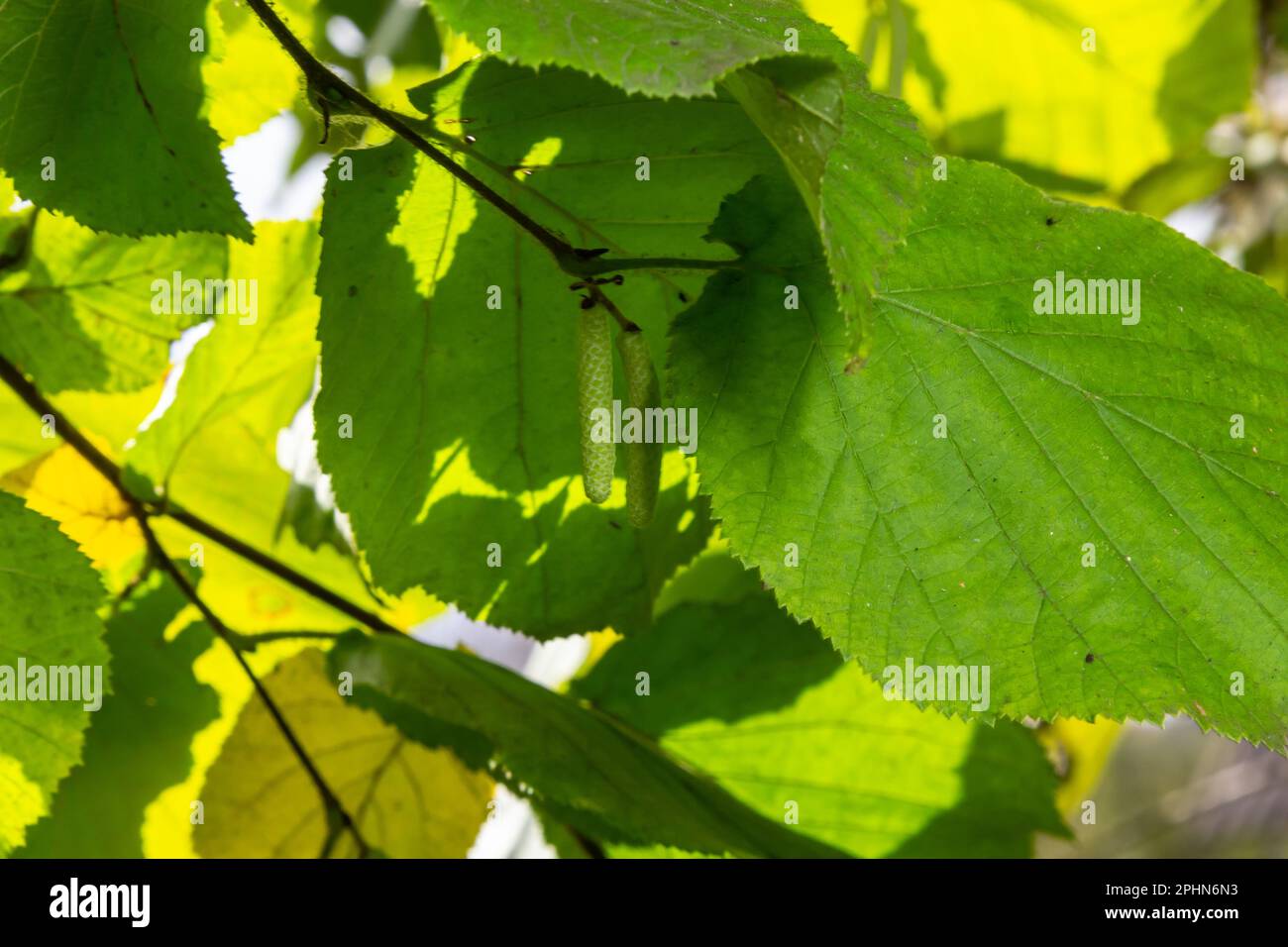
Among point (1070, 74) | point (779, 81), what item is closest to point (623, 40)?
point (779, 81)

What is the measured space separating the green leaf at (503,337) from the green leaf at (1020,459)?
0.09 m

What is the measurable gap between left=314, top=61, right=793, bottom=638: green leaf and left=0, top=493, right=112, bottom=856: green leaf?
0.53ft

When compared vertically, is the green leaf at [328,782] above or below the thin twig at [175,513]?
below

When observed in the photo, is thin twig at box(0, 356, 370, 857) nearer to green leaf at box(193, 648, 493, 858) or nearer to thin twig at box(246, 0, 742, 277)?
green leaf at box(193, 648, 493, 858)

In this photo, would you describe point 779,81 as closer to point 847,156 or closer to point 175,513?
point 847,156

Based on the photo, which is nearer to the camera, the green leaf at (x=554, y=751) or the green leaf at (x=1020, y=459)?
the green leaf at (x=1020, y=459)

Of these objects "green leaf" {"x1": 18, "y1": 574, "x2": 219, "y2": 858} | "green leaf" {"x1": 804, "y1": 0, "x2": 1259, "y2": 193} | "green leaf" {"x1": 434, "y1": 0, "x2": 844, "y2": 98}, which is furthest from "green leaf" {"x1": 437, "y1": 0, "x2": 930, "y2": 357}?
"green leaf" {"x1": 804, "y1": 0, "x2": 1259, "y2": 193}

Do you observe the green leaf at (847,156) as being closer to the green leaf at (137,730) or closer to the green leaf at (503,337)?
the green leaf at (503,337)

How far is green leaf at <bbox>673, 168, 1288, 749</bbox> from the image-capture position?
2.07ft

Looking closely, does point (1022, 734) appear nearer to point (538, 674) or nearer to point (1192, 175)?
point (538, 674)

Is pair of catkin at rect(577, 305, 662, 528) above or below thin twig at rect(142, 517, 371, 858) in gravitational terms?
above

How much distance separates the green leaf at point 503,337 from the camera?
68cm

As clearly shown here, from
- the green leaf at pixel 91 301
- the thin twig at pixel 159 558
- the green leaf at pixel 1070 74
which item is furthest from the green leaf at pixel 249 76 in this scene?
the green leaf at pixel 1070 74

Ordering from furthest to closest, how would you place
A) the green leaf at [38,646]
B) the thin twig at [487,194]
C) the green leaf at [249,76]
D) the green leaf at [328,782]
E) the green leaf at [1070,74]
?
the green leaf at [1070,74] → the green leaf at [328,782] → the green leaf at [249,76] → the green leaf at [38,646] → the thin twig at [487,194]
